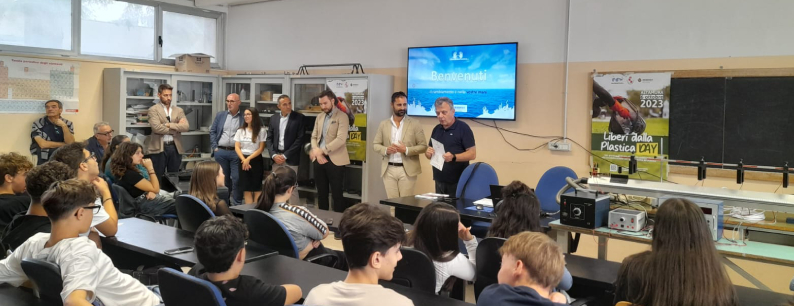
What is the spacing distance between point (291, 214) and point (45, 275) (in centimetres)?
143

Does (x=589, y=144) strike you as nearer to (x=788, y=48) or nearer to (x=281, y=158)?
(x=788, y=48)

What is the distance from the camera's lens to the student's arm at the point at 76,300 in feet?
8.02

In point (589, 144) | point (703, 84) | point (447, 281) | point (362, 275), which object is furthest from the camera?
point (589, 144)

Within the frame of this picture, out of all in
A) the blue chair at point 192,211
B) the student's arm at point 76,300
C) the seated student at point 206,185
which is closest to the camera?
the student's arm at point 76,300

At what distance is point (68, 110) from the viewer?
784 cm

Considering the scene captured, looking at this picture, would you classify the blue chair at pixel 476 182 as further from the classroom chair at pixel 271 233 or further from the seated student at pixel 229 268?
the seated student at pixel 229 268

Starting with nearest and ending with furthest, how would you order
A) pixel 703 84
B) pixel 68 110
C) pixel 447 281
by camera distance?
pixel 447 281, pixel 703 84, pixel 68 110

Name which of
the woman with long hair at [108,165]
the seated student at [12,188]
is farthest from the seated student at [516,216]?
the woman with long hair at [108,165]

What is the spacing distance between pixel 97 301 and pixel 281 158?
4.76 metres

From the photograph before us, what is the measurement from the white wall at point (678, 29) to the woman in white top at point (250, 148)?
3645mm

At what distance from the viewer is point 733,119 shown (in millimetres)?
5398

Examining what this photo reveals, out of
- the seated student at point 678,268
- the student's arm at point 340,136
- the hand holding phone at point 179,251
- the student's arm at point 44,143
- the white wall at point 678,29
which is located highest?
the white wall at point 678,29

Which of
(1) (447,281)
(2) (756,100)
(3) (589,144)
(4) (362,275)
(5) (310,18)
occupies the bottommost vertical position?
(1) (447,281)

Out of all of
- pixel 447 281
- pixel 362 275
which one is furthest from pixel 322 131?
pixel 362 275
